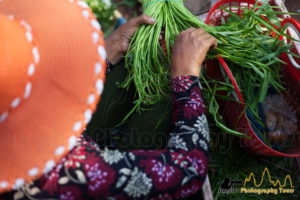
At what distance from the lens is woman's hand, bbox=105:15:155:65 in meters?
1.07

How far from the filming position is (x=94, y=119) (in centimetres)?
105

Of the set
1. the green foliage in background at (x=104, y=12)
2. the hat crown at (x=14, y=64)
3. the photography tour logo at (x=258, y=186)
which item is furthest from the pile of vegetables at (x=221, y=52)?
the green foliage in background at (x=104, y=12)

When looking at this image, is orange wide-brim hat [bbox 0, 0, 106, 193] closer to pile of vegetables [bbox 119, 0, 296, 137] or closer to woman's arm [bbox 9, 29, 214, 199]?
woman's arm [bbox 9, 29, 214, 199]

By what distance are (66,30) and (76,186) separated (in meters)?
0.40

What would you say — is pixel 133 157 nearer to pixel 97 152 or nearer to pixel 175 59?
pixel 97 152

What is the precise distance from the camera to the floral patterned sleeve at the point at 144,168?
65 cm

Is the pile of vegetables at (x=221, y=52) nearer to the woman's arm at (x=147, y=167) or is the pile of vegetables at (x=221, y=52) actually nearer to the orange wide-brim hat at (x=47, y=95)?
the woman's arm at (x=147, y=167)

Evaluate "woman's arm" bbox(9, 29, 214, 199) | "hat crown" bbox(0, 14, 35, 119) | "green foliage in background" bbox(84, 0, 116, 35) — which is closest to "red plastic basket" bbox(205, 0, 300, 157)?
"woman's arm" bbox(9, 29, 214, 199)

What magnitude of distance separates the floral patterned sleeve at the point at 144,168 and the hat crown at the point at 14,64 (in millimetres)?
241

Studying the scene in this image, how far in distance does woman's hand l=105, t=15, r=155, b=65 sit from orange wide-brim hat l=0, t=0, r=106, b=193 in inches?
19.6

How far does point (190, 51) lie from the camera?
2.85 ft

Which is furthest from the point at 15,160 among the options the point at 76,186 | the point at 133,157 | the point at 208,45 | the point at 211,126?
the point at 211,126

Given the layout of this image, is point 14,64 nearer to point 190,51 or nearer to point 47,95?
point 47,95

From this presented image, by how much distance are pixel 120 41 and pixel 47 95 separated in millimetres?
613
